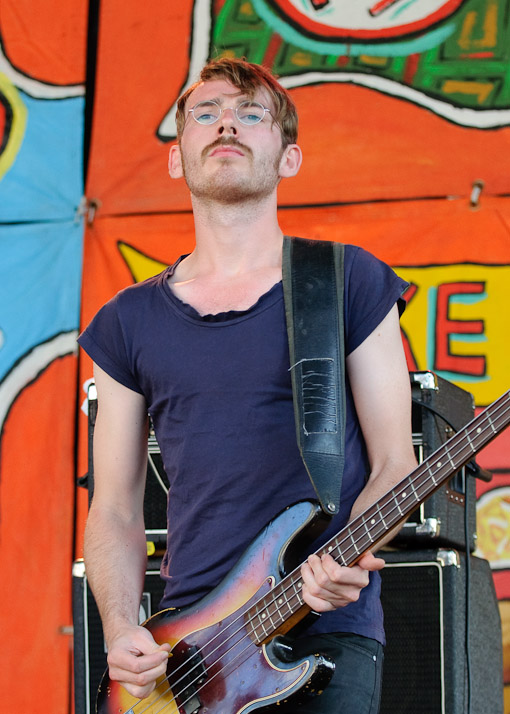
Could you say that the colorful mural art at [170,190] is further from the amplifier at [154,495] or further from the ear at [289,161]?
the ear at [289,161]

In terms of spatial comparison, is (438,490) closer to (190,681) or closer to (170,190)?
(190,681)

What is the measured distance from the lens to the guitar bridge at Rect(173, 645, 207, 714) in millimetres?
2209

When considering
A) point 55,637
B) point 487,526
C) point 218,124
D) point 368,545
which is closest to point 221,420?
point 368,545

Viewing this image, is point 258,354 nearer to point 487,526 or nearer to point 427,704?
point 427,704

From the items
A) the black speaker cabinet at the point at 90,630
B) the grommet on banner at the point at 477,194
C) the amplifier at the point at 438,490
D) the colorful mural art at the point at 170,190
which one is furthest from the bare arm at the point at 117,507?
the grommet on banner at the point at 477,194

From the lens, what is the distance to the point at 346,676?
2.10m

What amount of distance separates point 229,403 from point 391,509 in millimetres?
487

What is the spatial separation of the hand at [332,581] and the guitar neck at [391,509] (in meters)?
0.03

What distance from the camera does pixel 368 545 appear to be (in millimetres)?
1996

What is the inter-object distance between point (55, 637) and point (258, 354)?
205cm

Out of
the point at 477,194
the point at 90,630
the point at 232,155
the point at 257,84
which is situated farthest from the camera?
the point at 477,194

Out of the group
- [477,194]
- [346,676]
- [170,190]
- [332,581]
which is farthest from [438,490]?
[170,190]

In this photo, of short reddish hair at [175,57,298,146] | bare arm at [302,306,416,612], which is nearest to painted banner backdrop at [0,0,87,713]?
short reddish hair at [175,57,298,146]

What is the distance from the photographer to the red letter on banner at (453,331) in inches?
147
